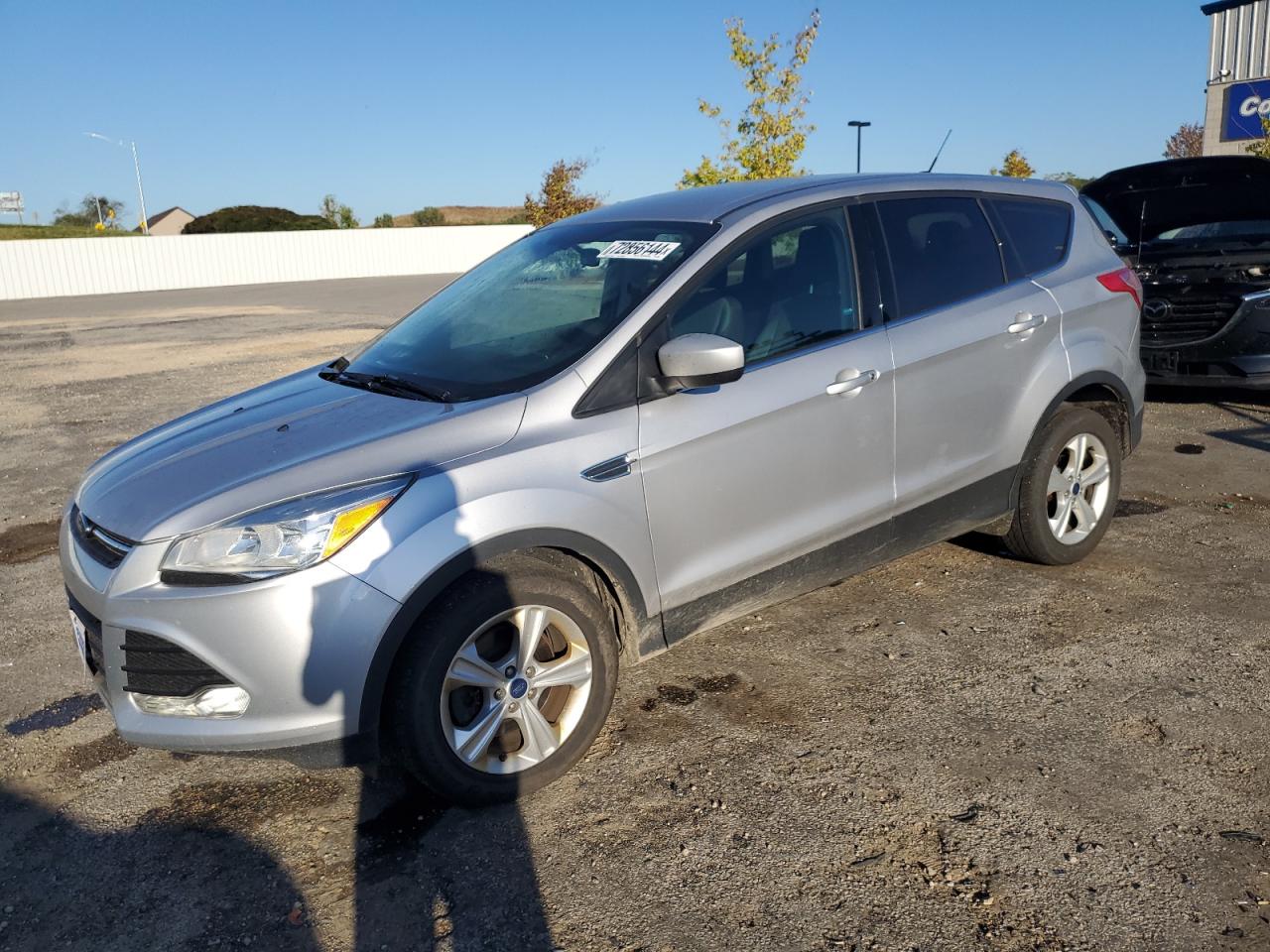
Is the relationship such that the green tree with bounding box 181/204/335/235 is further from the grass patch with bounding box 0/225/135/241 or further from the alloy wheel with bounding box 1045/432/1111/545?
the alloy wheel with bounding box 1045/432/1111/545

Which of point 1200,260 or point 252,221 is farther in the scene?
point 252,221

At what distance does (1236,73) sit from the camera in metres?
24.9

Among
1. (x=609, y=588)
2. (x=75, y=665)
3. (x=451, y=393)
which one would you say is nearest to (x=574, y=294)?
(x=451, y=393)

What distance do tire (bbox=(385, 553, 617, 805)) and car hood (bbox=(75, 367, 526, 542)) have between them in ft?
1.35

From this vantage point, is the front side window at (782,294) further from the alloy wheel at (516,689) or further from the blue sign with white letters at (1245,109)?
the blue sign with white letters at (1245,109)

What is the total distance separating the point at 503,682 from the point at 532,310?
1471mm

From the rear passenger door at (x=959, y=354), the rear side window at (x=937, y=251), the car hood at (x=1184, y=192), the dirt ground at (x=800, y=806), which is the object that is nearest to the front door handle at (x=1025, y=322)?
the rear passenger door at (x=959, y=354)

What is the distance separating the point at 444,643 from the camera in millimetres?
2879

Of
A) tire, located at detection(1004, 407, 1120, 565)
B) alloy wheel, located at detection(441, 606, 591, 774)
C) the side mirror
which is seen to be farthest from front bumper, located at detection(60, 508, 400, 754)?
tire, located at detection(1004, 407, 1120, 565)

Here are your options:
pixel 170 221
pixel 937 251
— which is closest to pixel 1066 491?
pixel 937 251

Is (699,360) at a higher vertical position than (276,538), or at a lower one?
higher

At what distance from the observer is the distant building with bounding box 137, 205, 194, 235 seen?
8698 centimetres

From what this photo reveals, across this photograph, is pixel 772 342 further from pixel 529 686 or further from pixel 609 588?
pixel 529 686

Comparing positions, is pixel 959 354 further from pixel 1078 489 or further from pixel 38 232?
pixel 38 232
